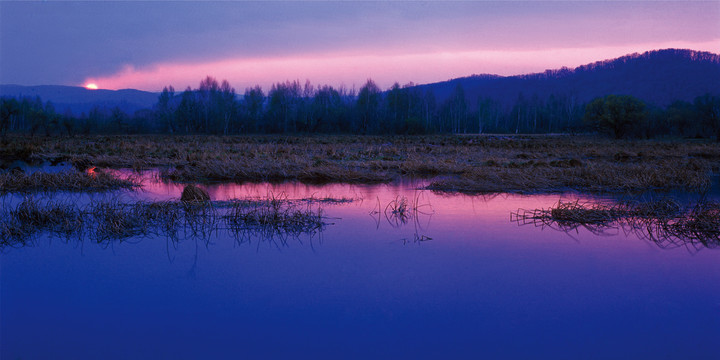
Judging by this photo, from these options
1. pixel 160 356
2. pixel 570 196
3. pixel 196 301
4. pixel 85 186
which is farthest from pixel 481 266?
pixel 85 186

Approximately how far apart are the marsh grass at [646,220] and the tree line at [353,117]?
4903 centimetres

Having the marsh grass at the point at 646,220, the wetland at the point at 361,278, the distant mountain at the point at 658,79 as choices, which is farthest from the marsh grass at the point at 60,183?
the distant mountain at the point at 658,79

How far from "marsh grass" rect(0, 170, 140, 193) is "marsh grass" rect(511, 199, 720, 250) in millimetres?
11316

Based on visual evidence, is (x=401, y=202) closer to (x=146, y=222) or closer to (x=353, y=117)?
(x=146, y=222)

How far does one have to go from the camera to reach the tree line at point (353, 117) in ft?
186

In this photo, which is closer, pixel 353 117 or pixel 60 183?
pixel 60 183

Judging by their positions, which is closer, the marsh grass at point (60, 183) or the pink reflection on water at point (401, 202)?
the pink reflection on water at point (401, 202)

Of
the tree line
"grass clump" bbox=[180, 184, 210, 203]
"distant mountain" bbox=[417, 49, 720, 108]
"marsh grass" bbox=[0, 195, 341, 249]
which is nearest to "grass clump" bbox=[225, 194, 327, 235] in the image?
"marsh grass" bbox=[0, 195, 341, 249]

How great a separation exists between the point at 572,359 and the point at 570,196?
30.7ft

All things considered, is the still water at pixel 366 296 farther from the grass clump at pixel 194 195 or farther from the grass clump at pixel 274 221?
the grass clump at pixel 194 195

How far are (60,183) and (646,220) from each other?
1489cm

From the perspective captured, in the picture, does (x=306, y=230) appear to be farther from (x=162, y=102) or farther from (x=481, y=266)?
(x=162, y=102)

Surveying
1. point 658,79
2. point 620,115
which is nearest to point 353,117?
point 620,115

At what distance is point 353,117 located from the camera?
278 feet
